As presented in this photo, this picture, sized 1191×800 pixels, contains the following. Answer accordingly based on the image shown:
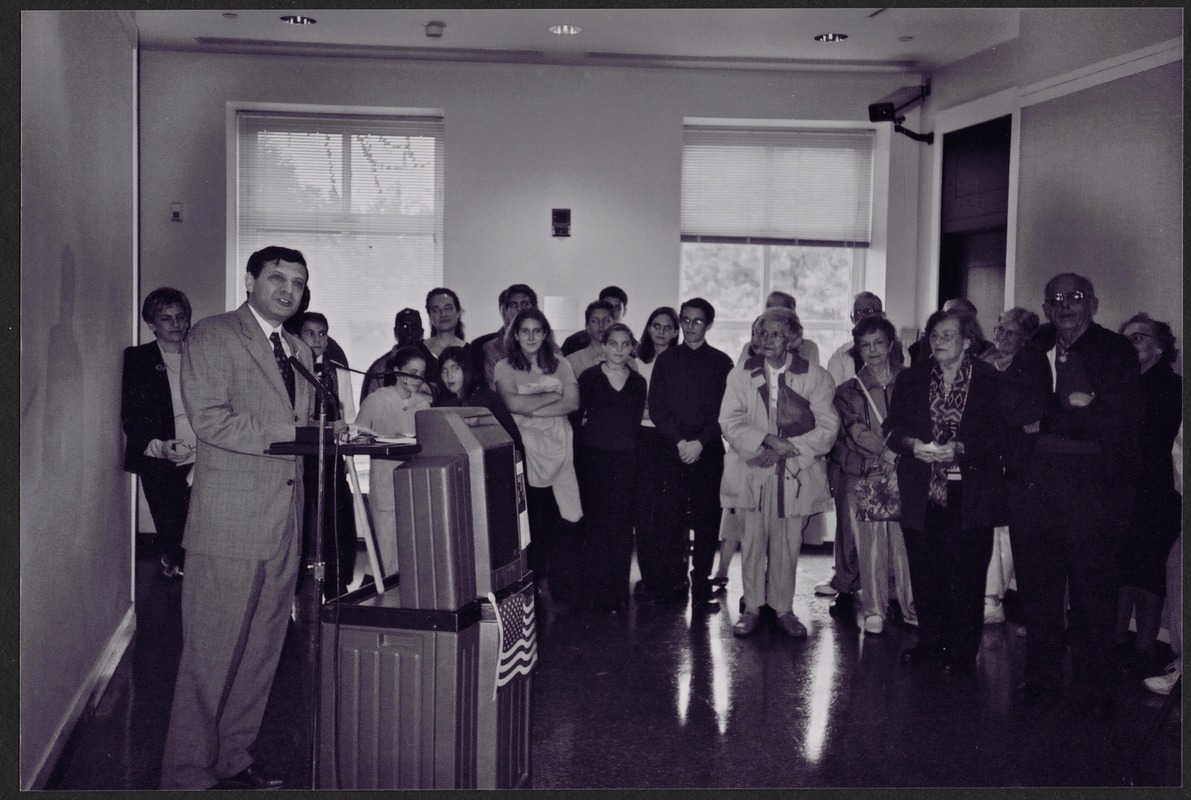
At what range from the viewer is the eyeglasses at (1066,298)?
12.3 feet

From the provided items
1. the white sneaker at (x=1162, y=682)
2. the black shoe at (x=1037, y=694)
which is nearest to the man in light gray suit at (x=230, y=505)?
the black shoe at (x=1037, y=694)

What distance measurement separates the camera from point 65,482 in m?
3.15

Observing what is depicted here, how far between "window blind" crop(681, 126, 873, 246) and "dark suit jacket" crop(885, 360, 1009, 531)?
3517 mm

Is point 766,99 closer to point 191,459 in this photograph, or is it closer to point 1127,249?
point 1127,249

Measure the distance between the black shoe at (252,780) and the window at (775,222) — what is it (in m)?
5.04

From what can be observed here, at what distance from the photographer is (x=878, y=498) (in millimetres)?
4277

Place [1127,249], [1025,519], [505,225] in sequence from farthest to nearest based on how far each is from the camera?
[505,225], [1127,249], [1025,519]

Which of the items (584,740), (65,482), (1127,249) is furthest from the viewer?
(1127,249)

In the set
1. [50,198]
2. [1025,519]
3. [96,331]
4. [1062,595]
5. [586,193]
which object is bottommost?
[1062,595]

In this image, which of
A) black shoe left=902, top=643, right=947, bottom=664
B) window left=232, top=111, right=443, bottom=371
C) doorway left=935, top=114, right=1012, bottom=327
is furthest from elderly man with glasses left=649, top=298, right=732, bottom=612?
window left=232, top=111, right=443, bottom=371

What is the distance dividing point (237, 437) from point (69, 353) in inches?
33.0

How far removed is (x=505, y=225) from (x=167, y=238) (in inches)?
82.3

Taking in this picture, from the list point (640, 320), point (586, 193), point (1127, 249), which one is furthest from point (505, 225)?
point (1127, 249)

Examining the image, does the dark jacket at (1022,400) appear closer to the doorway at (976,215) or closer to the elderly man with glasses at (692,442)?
the elderly man with glasses at (692,442)
